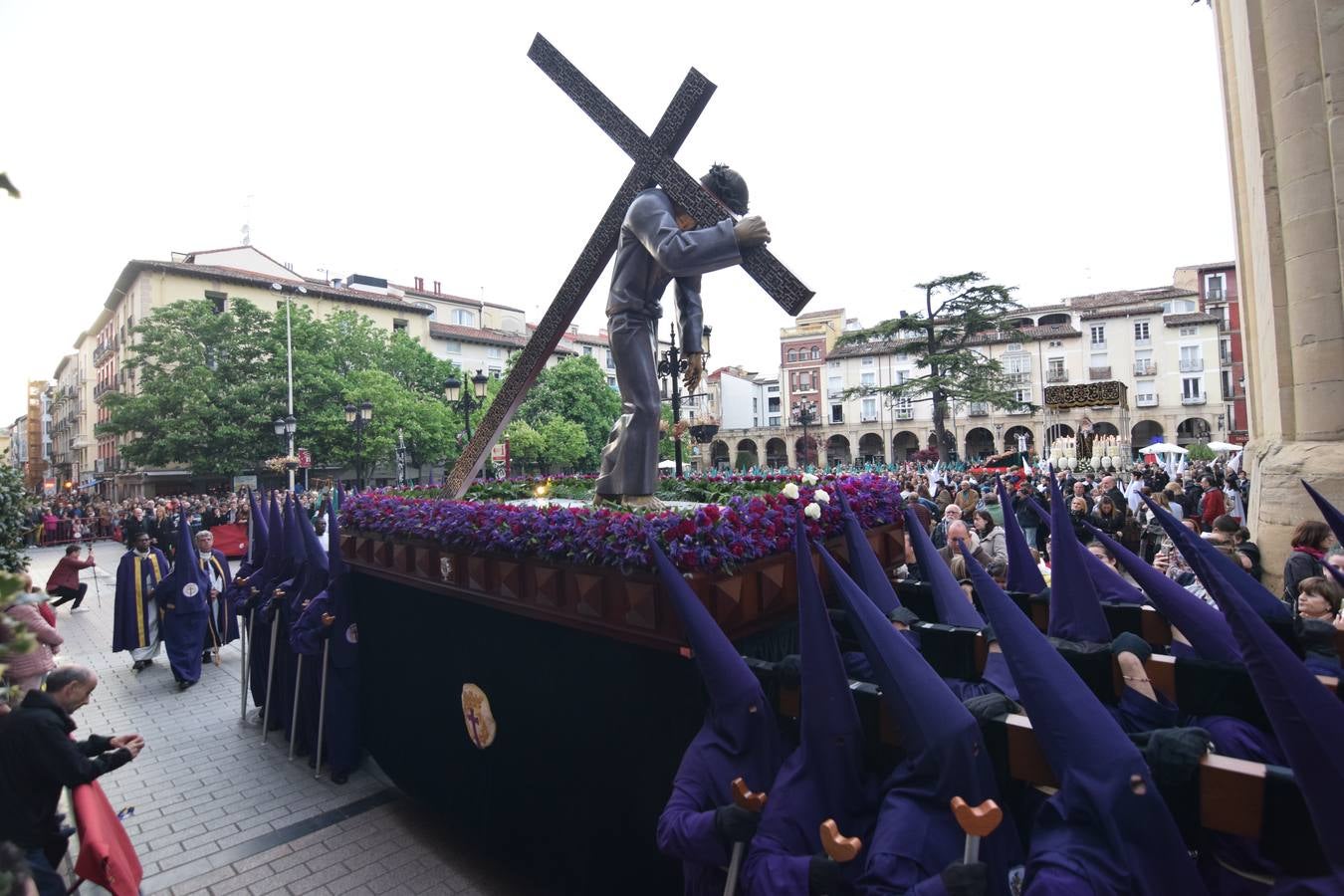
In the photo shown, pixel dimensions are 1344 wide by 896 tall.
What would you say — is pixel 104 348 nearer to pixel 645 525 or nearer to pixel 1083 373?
pixel 645 525

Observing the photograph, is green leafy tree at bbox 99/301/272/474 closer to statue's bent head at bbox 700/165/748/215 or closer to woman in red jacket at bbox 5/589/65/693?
woman in red jacket at bbox 5/589/65/693

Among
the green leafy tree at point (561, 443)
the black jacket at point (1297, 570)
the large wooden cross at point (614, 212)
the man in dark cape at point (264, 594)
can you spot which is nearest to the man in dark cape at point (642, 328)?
the large wooden cross at point (614, 212)

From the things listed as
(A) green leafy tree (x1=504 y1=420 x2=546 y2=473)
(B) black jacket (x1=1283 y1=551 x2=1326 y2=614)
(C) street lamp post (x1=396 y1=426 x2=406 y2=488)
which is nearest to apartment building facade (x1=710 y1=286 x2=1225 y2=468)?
(A) green leafy tree (x1=504 y1=420 x2=546 y2=473)

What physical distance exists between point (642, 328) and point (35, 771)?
408cm

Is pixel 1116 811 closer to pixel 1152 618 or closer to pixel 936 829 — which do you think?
pixel 936 829

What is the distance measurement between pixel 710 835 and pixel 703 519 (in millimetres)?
1357

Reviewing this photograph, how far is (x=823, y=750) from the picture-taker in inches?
87.7

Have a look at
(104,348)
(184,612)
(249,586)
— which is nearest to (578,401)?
(104,348)

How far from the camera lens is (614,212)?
520cm

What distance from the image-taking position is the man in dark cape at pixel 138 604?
8.63m

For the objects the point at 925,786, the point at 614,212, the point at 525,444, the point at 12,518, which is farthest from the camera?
the point at 525,444

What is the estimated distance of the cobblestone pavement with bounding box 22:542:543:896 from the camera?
4.14 meters

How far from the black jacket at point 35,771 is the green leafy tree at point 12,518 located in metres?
3.42

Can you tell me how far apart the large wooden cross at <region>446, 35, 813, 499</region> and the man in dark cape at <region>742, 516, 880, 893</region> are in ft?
7.37
